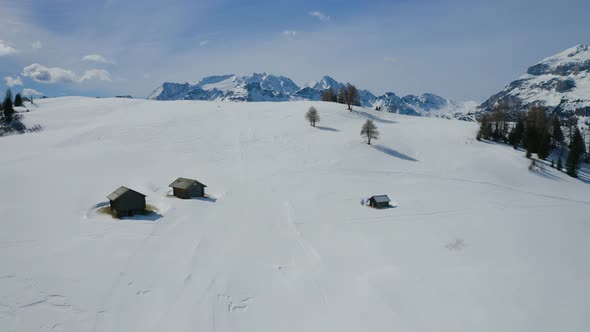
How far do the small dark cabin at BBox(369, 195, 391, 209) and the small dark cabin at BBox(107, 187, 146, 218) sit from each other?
2972 centimetres

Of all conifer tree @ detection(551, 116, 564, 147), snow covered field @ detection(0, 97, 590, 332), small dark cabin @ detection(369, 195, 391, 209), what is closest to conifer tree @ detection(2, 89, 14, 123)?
snow covered field @ detection(0, 97, 590, 332)

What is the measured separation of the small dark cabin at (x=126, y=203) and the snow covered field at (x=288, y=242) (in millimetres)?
1511

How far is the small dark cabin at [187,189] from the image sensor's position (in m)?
40.9

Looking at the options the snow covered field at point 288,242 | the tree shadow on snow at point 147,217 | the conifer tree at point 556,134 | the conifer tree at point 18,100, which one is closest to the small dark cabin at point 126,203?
the tree shadow on snow at point 147,217

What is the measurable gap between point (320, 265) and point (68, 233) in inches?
954

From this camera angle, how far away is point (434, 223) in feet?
117

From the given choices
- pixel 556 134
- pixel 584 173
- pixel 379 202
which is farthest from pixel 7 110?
pixel 556 134

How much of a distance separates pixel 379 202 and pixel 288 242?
17.2 metres

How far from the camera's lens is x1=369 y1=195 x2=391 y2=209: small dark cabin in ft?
135

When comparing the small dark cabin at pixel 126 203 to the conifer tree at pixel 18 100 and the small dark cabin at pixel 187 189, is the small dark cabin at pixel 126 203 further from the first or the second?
the conifer tree at pixel 18 100

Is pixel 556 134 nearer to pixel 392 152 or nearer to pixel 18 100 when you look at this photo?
pixel 392 152

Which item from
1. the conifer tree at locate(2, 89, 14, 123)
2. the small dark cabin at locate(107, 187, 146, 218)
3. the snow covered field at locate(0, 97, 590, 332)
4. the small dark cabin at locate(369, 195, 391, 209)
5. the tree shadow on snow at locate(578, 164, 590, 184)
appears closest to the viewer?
the snow covered field at locate(0, 97, 590, 332)

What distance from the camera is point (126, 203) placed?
1346 inches

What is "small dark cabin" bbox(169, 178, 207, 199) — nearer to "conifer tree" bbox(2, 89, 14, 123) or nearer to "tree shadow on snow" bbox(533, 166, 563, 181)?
"tree shadow on snow" bbox(533, 166, 563, 181)
